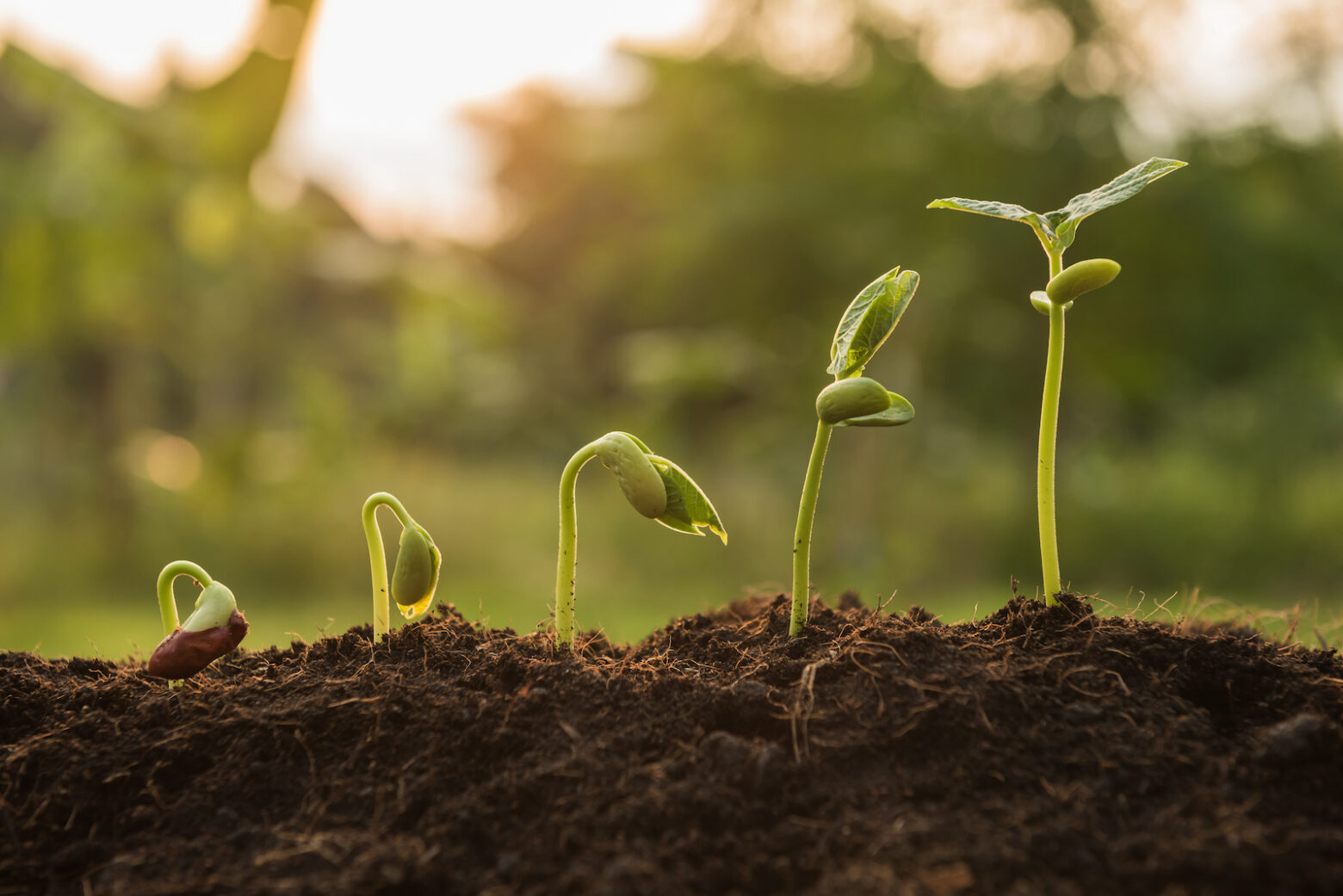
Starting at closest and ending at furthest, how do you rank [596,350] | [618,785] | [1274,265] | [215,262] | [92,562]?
[618,785]
[92,562]
[1274,265]
[215,262]
[596,350]

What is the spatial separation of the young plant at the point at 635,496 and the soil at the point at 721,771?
0.26ft

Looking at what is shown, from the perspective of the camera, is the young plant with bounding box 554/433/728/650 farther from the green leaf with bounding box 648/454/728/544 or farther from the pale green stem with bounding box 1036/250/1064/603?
the pale green stem with bounding box 1036/250/1064/603

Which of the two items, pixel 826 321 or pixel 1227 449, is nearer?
pixel 826 321

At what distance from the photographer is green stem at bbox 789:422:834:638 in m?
1.04

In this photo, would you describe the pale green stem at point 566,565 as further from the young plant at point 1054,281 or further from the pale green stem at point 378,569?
the young plant at point 1054,281

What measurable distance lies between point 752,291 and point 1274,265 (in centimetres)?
355

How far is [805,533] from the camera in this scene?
1105mm

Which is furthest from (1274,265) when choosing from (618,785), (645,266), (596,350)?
(596,350)

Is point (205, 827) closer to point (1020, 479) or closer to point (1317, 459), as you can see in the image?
point (1020, 479)

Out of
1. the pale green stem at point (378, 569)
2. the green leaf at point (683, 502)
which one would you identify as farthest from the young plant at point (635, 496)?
the pale green stem at point (378, 569)

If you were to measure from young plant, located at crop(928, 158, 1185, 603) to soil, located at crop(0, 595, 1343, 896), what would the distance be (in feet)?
0.37

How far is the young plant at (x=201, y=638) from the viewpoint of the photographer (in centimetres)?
106

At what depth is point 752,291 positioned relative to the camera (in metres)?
6.74

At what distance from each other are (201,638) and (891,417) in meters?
0.83
